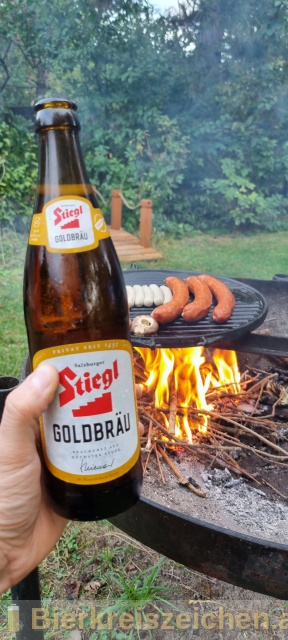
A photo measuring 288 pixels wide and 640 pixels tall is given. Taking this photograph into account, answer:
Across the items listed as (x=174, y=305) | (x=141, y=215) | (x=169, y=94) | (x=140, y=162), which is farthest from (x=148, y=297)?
(x=169, y=94)

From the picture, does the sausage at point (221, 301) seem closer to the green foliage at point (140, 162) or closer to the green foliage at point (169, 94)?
the green foliage at point (169, 94)

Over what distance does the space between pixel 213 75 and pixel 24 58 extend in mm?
2878

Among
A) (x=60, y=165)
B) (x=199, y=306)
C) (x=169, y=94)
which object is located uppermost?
(x=169, y=94)

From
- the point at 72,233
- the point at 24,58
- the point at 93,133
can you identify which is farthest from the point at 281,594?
the point at 24,58

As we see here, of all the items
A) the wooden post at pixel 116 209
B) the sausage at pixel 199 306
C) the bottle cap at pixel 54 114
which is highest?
the bottle cap at pixel 54 114

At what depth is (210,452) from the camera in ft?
7.04

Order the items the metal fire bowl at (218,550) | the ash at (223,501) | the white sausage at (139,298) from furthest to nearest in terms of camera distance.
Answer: the white sausage at (139,298) < the ash at (223,501) < the metal fire bowl at (218,550)

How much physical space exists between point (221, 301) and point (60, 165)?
1423 mm

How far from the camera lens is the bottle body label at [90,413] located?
1.03m

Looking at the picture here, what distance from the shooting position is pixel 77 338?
115 cm

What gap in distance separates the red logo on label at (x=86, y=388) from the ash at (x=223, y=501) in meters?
0.94

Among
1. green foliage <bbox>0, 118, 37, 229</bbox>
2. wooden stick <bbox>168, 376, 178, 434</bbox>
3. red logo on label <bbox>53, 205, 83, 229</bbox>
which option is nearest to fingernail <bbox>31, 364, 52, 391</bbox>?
red logo on label <bbox>53, 205, 83, 229</bbox>

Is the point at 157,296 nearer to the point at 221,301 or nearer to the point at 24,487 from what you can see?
the point at 221,301
